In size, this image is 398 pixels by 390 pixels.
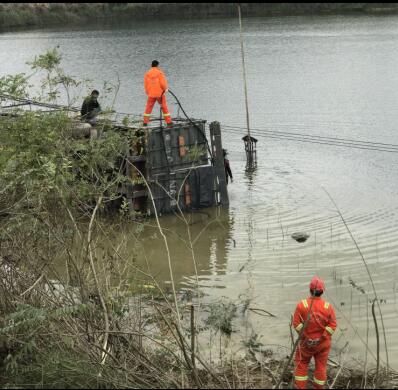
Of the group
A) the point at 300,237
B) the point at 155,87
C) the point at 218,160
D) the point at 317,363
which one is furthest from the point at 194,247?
the point at 317,363

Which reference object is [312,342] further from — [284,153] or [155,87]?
[284,153]

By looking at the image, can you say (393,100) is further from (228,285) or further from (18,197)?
(18,197)

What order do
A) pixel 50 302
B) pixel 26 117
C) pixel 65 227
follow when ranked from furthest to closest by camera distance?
1. pixel 26 117
2. pixel 65 227
3. pixel 50 302

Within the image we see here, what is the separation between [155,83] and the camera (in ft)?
57.3

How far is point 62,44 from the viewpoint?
177 ft

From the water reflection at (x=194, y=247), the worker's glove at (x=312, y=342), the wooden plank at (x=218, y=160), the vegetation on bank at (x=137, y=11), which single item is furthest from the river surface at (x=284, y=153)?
the vegetation on bank at (x=137, y=11)

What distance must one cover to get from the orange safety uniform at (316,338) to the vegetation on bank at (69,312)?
0.30 m

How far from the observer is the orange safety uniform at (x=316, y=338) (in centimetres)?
830

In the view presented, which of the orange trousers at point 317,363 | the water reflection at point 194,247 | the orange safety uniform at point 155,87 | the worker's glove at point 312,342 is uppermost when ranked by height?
A: the orange safety uniform at point 155,87

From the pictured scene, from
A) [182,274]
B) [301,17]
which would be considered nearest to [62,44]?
[301,17]

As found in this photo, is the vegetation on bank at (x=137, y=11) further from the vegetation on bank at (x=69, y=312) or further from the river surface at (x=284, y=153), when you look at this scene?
the vegetation on bank at (x=69, y=312)

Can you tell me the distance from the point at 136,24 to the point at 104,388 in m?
60.9

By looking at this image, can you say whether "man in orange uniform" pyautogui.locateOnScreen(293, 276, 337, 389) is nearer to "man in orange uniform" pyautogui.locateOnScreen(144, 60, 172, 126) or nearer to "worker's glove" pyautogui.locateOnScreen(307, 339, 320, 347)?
"worker's glove" pyautogui.locateOnScreen(307, 339, 320, 347)

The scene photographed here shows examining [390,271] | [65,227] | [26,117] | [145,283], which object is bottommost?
[390,271]
